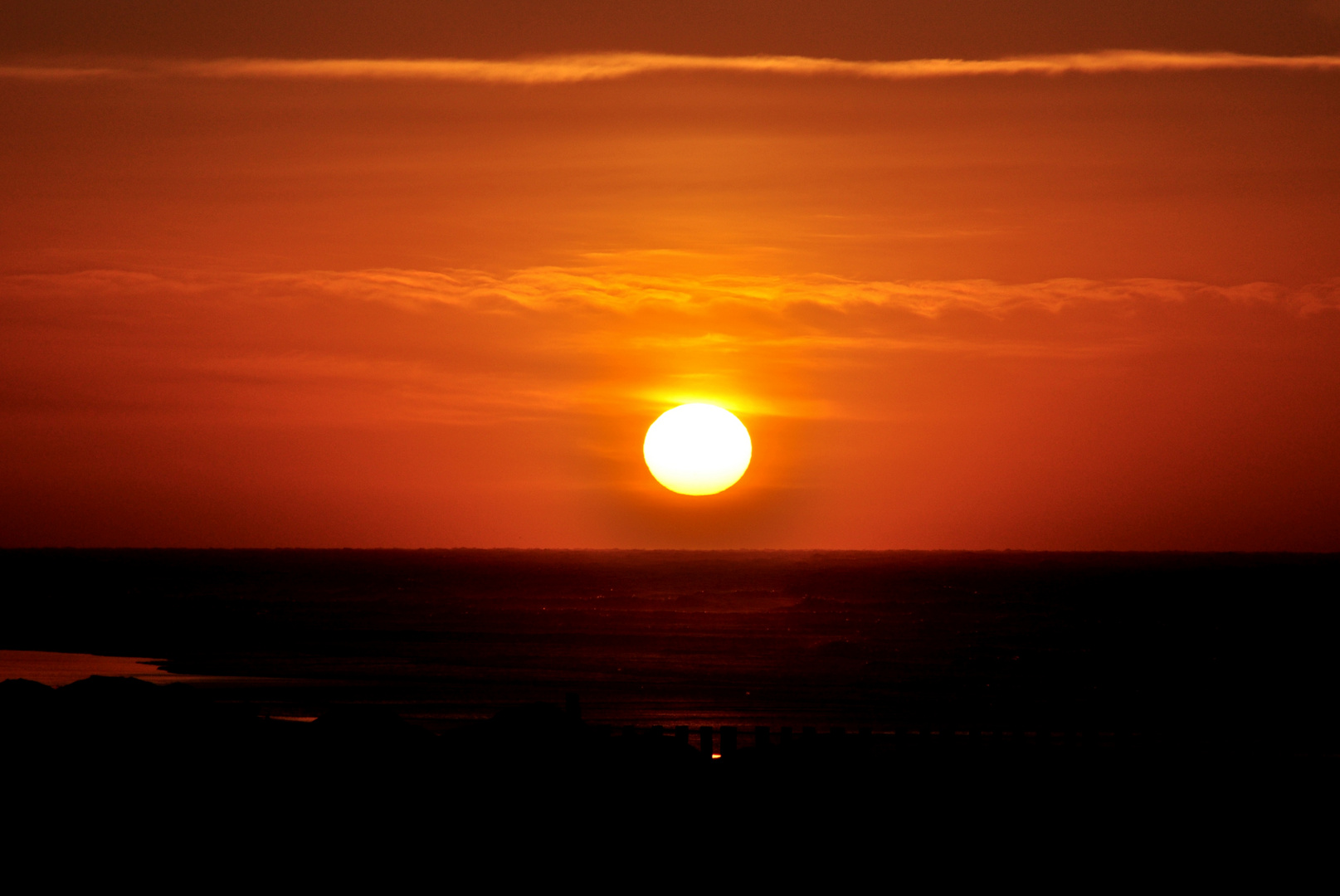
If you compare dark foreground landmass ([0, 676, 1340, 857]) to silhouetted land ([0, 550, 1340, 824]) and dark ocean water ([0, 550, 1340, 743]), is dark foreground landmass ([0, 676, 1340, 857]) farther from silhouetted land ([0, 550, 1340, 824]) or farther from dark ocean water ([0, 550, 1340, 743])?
dark ocean water ([0, 550, 1340, 743])

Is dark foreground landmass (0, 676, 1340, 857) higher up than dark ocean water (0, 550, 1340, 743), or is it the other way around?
dark ocean water (0, 550, 1340, 743)

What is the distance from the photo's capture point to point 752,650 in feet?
194

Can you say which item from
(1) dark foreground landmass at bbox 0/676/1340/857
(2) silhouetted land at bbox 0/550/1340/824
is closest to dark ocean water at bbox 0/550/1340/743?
(2) silhouetted land at bbox 0/550/1340/824

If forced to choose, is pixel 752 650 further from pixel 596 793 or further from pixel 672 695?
pixel 596 793

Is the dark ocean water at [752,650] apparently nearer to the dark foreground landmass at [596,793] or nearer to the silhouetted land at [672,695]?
the silhouetted land at [672,695]

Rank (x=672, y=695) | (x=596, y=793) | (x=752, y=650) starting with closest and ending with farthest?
(x=596, y=793), (x=672, y=695), (x=752, y=650)

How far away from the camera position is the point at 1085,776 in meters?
13.1

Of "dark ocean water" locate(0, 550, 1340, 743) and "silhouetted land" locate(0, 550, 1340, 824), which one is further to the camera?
"dark ocean water" locate(0, 550, 1340, 743)

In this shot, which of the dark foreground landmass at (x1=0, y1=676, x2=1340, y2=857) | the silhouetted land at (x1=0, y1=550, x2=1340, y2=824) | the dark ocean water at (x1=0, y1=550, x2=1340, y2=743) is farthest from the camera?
the dark ocean water at (x1=0, y1=550, x2=1340, y2=743)

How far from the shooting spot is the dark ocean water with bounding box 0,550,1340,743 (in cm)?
3884

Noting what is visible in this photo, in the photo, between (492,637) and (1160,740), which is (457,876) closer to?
(1160,740)

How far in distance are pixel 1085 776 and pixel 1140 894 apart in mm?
1804

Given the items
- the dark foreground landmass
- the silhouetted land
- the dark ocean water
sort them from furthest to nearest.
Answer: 1. the dark ocean water
2. the silhouetted land
3. the dark foreground landmass

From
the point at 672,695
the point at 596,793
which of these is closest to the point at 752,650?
the point at 672,695
